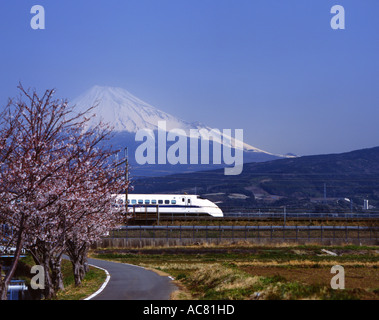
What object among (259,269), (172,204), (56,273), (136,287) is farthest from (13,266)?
(172,204)

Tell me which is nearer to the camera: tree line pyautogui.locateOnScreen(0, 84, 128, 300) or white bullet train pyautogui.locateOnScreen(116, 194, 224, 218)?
tree line pyautogui.locateOnScreen(0, 84, 128, 300)

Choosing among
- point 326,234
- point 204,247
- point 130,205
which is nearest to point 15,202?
point 204,247

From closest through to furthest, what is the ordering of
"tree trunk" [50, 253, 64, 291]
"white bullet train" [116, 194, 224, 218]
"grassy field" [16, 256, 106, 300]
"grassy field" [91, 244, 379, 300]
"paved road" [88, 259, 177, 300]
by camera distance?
1. "grassy field" [91, 244, 379, 300]
2. "paved road" [88, 259, 177, 300]
3. "grassy field" [16, 256, 106, 300]
4. "tree trunk" [50, 253, 64, 291]
5. "white bullet train" [116, 194, 224, 218]

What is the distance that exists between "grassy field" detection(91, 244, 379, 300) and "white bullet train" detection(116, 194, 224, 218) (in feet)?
80.9

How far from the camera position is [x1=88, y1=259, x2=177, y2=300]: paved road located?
1139 inches

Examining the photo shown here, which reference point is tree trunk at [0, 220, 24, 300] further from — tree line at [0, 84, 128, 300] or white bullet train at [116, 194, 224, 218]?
white bullet train at [116, 194, 224, 218]

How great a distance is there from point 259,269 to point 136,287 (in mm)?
14429

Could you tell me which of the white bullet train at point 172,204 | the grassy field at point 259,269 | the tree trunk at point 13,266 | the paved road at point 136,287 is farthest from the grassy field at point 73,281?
the white bullet train at point 172,204

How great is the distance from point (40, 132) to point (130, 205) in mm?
75176

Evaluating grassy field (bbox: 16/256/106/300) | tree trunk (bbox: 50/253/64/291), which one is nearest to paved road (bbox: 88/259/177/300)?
grassy field (bbox: 16/256/106/300)

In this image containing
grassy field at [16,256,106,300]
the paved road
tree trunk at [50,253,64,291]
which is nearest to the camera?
the paved road

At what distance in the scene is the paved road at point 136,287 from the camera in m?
28.9

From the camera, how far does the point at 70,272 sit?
57.5 meters

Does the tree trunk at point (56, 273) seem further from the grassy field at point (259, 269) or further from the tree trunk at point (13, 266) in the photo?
the tree trunk at point (13, 266)
